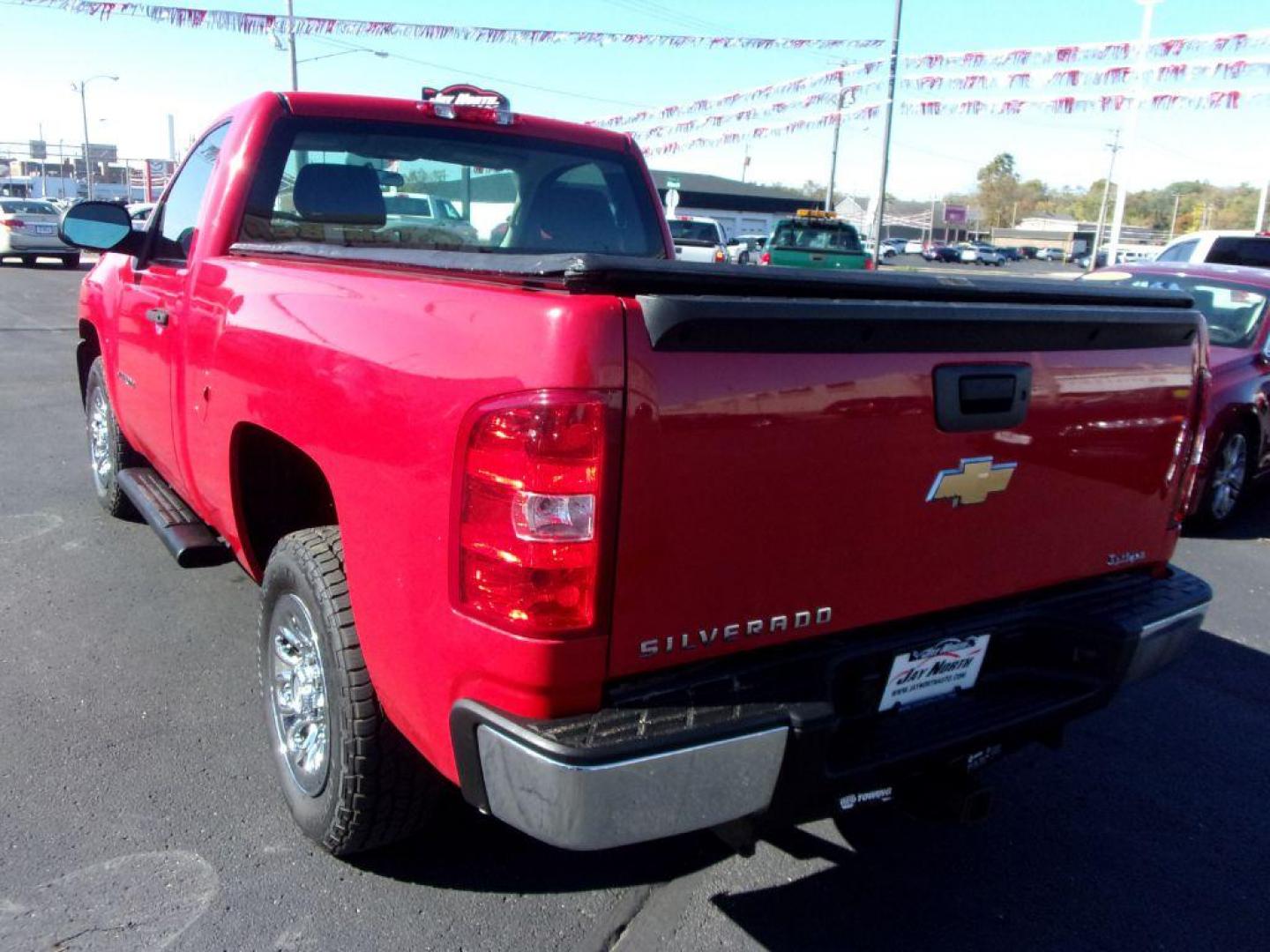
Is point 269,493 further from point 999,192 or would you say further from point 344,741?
point 999,192

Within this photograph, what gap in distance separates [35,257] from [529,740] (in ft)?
92.5

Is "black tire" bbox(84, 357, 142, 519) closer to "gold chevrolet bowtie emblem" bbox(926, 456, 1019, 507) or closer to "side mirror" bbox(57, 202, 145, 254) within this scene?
"side mirror" bbox(57, 202, 145, 254)

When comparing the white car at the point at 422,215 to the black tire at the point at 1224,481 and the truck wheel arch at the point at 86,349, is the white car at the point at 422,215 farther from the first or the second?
the black tire at the point at 1224,481

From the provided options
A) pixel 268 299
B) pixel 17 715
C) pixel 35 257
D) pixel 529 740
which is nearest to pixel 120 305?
pixel 17 715

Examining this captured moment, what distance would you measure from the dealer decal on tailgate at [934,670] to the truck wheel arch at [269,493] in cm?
167

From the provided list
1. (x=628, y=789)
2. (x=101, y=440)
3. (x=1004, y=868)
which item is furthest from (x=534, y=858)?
(x=101, y=440)

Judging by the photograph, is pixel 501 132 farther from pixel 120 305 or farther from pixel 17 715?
pixel 17 715

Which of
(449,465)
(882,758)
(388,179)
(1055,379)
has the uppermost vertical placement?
(388,179)

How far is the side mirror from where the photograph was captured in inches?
160

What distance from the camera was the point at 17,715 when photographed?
3.52 m

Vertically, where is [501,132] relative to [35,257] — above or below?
above

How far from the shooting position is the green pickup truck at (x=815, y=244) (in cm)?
1948

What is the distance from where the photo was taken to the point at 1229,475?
22.1 ft

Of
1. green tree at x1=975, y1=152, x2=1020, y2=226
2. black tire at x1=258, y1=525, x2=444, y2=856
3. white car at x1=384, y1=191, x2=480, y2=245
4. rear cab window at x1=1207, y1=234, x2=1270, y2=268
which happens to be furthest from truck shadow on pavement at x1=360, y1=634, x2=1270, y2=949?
green tree at x1=975, y1=152, x2=1020, y2=226
